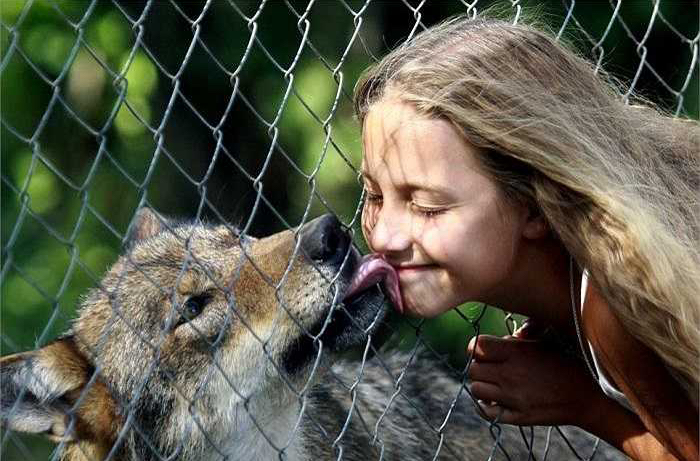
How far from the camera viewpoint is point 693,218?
10.8ft

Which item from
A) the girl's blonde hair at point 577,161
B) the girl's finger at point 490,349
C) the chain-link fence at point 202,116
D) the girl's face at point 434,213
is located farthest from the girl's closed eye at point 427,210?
the chain-link fence at point 202,116

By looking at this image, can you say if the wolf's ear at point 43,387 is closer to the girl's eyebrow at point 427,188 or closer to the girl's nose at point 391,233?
the girl's nose at point 391,233

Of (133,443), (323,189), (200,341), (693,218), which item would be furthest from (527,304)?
(323,189)

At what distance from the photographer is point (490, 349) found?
11.7ft

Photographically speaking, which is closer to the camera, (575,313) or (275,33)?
(575,313)

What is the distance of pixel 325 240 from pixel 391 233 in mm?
388

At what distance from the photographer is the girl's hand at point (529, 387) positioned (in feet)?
11.6

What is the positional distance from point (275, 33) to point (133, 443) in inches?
135

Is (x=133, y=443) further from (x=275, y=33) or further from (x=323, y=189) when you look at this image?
(x=275, y=33)

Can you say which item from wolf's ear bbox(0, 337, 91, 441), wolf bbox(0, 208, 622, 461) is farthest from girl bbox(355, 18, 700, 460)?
wolf's ear bbox(0, 337, 91, 441)

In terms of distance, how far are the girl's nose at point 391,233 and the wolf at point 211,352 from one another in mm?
134

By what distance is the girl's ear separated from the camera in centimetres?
320

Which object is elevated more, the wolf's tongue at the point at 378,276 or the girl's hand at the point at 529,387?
the wolf's tongue at the point at 378,276

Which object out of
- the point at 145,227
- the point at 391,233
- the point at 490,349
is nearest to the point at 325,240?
the point at 391,233
